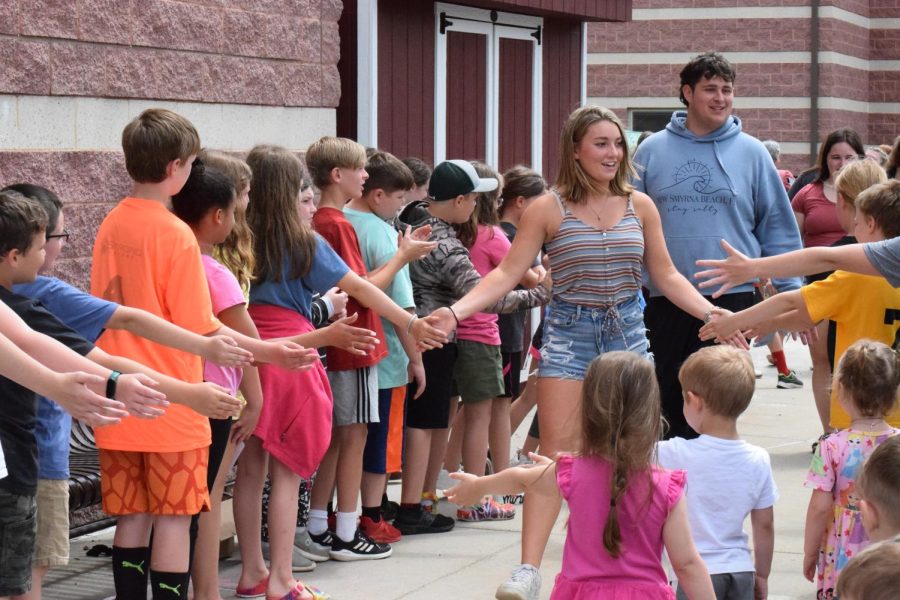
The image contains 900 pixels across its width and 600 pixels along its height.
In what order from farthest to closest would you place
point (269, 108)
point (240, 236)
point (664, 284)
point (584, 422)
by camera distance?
point (269, 108)
point (664, 284)
point (240, 236)
point (584, 422)

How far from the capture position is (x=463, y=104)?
10172 millimetres

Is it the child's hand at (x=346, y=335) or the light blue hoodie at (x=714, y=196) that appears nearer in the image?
the child's hand at (x=346, y=335)

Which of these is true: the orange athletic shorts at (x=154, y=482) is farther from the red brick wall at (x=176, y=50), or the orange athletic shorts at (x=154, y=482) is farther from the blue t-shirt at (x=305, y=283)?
the red brick wall at (x=176, y=50)

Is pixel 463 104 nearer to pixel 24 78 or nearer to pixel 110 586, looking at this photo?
pixel 24 78

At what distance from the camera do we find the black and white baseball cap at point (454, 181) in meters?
6.62

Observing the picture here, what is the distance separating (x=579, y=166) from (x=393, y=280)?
1105 millimetres

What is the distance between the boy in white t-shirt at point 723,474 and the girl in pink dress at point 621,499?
1.57ft

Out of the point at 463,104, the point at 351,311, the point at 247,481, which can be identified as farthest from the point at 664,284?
the point at 463,104

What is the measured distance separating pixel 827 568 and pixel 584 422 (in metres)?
1.32

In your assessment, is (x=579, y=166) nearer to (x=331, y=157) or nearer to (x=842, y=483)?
(x=331, y=157)

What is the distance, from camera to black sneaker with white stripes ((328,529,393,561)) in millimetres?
6195

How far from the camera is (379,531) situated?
649 cm

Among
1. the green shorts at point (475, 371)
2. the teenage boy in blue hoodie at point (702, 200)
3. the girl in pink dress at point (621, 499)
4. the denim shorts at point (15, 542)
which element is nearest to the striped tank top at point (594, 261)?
the teenage boy in blue hoodie at point (702, 200)

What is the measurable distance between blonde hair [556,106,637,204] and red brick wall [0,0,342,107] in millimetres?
2223
